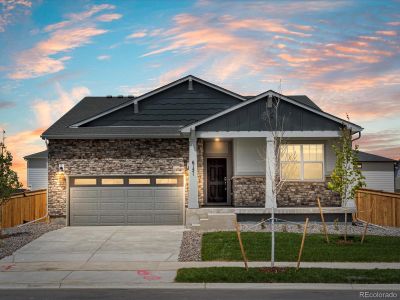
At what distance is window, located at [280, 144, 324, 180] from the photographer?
2345cm

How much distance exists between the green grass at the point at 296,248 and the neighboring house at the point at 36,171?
26.7 metres

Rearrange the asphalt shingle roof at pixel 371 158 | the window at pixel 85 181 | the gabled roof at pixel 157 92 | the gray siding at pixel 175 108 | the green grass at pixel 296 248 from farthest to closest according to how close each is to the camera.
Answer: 1. the asphalt shingle roof at pixel 371 158
2. the gray siding at pixel 175 108
3. the gabled roof at pixel 157 92
4. the window at pixel 85 181
5. the green grass at pixel 296 248

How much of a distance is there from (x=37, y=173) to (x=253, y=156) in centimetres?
2483

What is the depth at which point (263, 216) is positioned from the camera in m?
22.4

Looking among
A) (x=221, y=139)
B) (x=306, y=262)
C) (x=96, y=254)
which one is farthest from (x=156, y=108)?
(x=306, y=262)

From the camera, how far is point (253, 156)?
2370 cm

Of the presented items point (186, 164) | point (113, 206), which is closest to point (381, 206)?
point (186, 164)

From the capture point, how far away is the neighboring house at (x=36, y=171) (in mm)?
42219

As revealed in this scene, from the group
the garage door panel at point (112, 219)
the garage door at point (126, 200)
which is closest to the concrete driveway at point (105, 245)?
the garage door panel at point (112, 219)

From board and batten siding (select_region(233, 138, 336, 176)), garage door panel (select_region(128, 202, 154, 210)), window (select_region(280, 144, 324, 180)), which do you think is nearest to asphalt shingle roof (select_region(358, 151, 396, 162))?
board and batten siding (select_region(233, 138, 336, 176))

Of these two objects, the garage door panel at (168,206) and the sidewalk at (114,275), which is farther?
the garage door panel at (168,206)

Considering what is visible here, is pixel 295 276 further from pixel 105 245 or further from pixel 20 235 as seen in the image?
pixel 20 235

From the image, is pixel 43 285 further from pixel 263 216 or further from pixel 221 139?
pixel 221 139

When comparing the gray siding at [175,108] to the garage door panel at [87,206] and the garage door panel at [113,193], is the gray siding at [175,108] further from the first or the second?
the garage door panel at [87,206]
